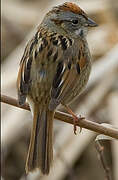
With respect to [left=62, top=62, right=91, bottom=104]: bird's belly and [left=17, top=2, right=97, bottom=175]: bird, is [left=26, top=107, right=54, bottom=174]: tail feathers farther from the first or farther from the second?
[left=62, top=62, right=91, bottom=104]: bird's belly

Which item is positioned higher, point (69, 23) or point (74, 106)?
point (69, 23)

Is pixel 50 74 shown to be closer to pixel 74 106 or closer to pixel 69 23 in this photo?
pixel 69 23

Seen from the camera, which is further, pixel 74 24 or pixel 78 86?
pixel 74 24

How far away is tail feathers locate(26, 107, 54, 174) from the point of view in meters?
3.09

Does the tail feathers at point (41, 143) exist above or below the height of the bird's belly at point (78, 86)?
below

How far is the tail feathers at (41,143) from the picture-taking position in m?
3.09

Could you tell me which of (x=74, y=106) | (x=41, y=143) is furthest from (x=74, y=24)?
(x=74, y=106)

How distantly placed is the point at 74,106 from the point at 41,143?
6.18 feet

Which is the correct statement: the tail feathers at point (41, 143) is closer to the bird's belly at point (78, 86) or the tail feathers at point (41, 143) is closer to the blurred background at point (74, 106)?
the bird's belly at point (78, 86)

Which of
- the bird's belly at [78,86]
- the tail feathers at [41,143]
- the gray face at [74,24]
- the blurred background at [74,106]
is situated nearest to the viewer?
the tail feathers at [41,143]

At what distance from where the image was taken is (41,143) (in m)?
3.16

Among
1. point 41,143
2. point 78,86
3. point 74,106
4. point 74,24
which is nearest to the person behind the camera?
point 41,143

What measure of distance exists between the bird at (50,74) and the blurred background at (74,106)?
90 centimetres

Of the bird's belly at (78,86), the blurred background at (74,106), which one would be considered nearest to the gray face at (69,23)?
the bird's belly at (78,86)
